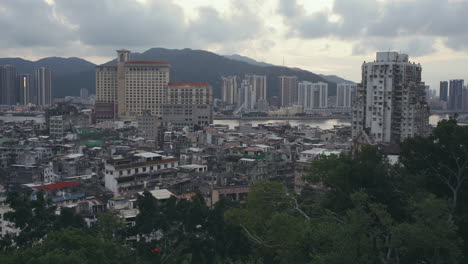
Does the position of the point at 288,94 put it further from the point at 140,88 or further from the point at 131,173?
the point at 131,173

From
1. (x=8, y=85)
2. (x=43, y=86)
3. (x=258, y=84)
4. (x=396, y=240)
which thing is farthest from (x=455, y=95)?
(x=396, y=240)

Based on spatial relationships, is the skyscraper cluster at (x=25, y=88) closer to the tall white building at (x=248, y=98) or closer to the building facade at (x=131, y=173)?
the tall white building at (x=248, y=98)

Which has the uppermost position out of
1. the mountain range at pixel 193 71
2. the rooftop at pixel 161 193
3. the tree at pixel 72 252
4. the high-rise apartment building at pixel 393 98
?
the mountain range at pixel 193 71

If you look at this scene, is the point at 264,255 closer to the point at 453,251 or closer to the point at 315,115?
the point at 453,251

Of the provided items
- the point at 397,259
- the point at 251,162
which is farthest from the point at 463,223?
the point at 251,162

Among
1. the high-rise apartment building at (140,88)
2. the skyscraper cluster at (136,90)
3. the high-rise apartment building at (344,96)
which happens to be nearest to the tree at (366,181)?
the skyscraper cluster at (136,90)

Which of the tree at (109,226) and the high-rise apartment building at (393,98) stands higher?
the high-rise apartment building at (393,98)
